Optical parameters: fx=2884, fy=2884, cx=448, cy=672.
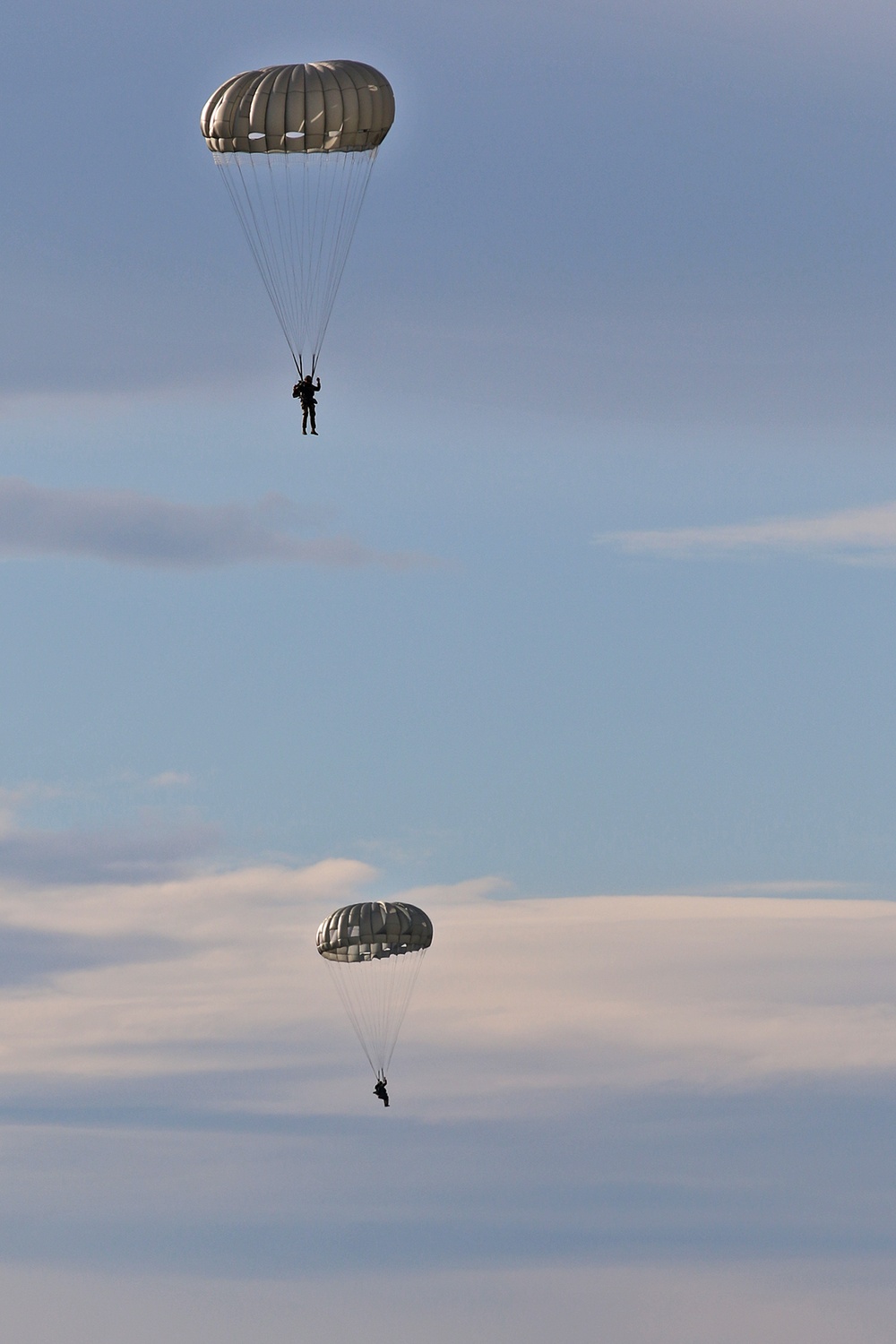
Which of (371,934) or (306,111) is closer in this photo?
(306,111)

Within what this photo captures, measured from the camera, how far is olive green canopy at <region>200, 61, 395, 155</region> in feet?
297

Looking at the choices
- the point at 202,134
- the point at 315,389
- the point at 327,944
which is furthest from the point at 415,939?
the point at 202,134

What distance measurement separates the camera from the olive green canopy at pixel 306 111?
297ft

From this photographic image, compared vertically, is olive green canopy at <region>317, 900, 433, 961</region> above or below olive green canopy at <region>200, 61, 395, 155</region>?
below

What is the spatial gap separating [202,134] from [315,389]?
9.12 m

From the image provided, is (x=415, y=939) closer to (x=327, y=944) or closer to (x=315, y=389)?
(x=327, y=944)

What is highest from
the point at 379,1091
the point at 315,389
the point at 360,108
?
the point at 360,108

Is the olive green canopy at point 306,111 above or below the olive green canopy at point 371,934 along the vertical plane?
above

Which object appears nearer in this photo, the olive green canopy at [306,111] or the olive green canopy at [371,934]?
the olive green canopy at [306,111]

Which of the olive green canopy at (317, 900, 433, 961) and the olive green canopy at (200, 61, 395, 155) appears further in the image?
the olive green canopy at (317, 900, 433, 961)

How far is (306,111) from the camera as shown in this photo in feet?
297

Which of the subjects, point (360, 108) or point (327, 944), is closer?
point (360, 108)

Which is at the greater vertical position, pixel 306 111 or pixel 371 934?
pixel 306 111

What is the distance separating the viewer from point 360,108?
298 feet
